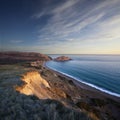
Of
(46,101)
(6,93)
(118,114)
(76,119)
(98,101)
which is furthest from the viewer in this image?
(98,101)

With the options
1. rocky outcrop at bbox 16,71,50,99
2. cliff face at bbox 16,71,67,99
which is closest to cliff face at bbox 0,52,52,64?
rocky outcrop at bbox 16,71,50,99

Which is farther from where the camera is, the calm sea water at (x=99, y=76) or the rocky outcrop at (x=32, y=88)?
the calm sea water at (x=99, y=76)

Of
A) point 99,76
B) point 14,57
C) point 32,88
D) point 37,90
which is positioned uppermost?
point 32,88

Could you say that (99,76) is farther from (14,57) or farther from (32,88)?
(14,57)

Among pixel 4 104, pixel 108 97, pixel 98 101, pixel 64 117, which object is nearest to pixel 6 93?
pixel 4 104

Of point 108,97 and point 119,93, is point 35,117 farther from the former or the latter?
point 119,93

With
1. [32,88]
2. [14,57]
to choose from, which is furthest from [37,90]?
[14,57]

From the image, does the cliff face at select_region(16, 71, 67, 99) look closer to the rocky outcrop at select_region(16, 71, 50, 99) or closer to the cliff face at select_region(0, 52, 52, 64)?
the rocky outcrop at select_region(16, 71, 50, 99)

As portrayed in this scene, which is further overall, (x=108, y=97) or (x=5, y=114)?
(x=108, y=97)

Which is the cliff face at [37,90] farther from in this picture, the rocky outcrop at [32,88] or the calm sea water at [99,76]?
the calm sea water at [99,76]

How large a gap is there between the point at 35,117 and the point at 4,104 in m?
3.41

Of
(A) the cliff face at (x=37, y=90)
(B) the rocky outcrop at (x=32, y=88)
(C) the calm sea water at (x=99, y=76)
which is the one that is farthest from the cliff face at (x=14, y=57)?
(A) the cliff face at (x=37, y=90)

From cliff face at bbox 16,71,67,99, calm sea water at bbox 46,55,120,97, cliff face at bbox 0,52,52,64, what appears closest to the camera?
cliff face at bbox 16,71,67,99

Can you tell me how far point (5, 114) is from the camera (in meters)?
9.61
